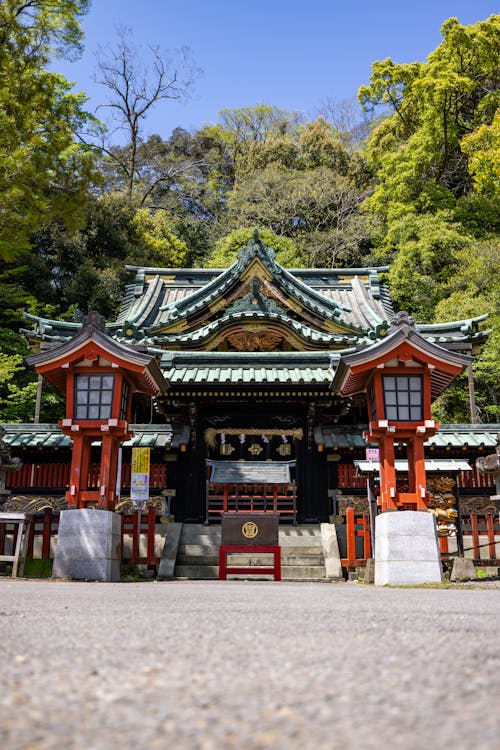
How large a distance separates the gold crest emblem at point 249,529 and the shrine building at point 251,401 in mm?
2345

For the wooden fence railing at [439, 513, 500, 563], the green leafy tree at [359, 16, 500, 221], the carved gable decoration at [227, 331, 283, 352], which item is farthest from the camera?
the green leafy tree at [359, 16, 500, 221]

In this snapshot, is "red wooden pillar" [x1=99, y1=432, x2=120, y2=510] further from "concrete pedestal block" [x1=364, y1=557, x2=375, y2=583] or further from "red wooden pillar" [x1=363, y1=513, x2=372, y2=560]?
"red wooden pillar" [x1=363, y1=513, x2=372, y2=560]

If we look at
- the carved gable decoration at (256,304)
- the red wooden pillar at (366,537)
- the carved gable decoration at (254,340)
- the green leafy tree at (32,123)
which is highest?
the green leafy tree at (32,123)

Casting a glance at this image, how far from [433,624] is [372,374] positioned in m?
8.16

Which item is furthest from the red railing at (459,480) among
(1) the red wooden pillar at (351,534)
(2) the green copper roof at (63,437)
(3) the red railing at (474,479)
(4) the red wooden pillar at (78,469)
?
(4) the red wooden pillar at (78,469)

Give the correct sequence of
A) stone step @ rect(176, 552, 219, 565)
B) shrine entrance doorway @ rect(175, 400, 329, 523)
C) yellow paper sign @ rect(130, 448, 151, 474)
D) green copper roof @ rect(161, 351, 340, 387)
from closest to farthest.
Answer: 1. yellow paper sign @ rect(130, 448, 151, 474)
2. stone step @ rect(176, 552, 219, 565)
3. green copper roof @ rect(161, 351, 340, 387)
4. shrine entrance doorway @ rect(175, 400, 329, 523)

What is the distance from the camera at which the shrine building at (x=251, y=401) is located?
37.9ft

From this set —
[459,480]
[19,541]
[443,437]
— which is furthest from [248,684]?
[459,480]

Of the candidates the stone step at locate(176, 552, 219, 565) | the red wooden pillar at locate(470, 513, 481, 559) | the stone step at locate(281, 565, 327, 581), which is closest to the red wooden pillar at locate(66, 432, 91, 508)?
the stone step at locate(176, 552, 219, 565)

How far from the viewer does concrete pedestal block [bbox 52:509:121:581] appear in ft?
34.2

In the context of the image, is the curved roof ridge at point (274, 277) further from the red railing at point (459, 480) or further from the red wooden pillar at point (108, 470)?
the red wooden pillar at point (108, 470)

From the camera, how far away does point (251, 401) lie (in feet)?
52.6

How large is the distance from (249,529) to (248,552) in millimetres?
462

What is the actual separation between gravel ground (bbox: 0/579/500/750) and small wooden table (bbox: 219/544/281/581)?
24.1ft
